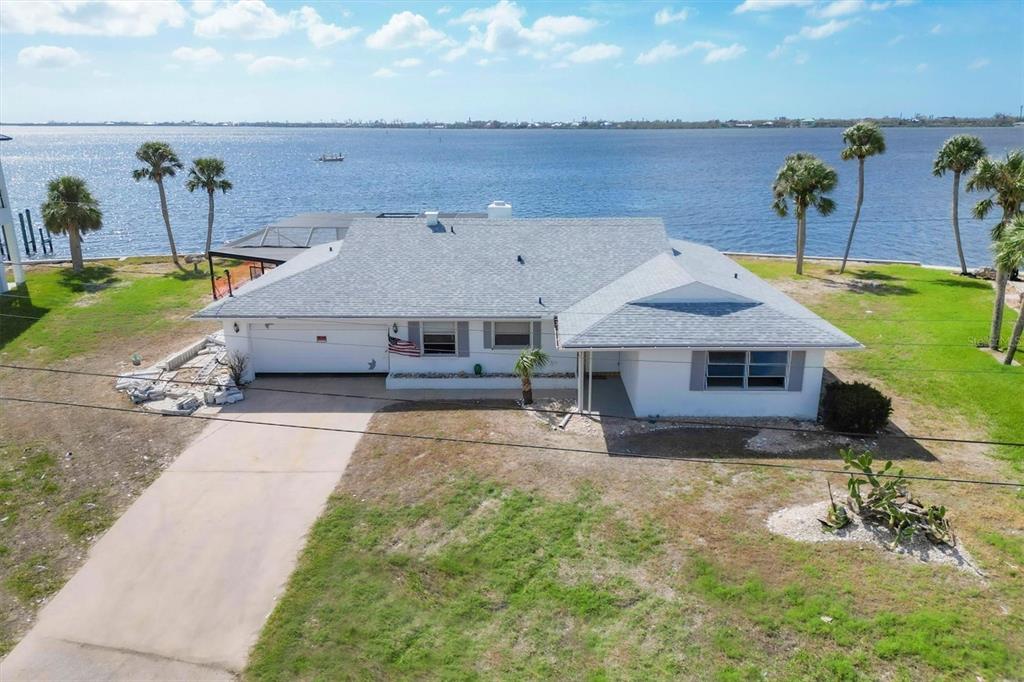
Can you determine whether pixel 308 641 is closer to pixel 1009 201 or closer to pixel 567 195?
pixel 1009 201

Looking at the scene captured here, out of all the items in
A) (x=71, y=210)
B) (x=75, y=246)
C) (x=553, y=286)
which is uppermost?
(x=71, y=210)

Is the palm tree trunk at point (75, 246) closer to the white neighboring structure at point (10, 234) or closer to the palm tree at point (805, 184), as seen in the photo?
the white neighboring structure at point (10, 234)

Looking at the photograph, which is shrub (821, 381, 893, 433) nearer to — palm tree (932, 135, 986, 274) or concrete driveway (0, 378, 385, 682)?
concrete driveway (0, 378, 385, 682)

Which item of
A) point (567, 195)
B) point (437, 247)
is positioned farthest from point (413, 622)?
point (567, 195)

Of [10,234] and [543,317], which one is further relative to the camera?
[10,234]

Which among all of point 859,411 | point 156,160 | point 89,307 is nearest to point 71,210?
point 156,160

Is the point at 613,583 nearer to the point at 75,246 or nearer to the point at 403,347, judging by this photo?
the point at 403,347

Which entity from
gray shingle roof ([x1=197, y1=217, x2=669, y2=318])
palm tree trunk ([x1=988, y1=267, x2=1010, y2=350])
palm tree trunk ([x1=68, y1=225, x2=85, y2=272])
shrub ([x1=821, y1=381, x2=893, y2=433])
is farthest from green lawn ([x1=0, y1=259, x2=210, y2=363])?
palm tree trunk ([x1=988, y1=267, x2=1010, y2=350])

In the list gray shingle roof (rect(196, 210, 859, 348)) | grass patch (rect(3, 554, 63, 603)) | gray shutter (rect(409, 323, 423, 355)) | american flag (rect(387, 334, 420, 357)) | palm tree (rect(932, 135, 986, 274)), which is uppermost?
palm tree (rect(932, 135, 986, 274))
